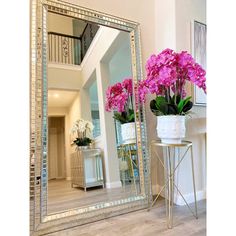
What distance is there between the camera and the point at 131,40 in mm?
2211

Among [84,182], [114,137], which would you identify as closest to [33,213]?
[84,182]

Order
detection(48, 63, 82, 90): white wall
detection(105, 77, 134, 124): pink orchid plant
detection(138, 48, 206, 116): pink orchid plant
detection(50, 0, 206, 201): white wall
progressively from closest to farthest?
detection(138, 48, 206, 116): pink orchid plant < detection(48, 63, 82, 90): white wall < detection(105, 77, 134, 124): pink orchid plant < detection(50, 0, 206, 201): white wall

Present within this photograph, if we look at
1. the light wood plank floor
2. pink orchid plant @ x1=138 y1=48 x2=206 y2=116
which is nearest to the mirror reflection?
the light wood plank floor

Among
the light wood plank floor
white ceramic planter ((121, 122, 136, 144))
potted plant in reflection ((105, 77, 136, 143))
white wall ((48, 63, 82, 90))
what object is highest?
white wall ((48, 63, 82, 90))

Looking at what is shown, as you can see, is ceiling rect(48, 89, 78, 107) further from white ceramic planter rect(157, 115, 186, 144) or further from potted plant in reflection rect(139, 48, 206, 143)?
white ceramic planter rect(157, 115, 186, 144)

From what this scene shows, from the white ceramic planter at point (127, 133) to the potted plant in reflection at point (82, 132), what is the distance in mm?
322

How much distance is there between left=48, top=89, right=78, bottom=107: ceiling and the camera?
69.3 inches

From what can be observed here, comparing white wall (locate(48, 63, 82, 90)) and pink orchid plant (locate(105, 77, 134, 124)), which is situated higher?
white wall (locate(48, 63, 82, 90))

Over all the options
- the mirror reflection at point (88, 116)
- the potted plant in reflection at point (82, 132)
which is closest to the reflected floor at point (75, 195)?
the mirror reflection at point (88, 116)

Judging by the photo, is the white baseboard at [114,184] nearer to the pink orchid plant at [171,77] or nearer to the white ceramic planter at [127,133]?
the white ceramic planter at [127,133]

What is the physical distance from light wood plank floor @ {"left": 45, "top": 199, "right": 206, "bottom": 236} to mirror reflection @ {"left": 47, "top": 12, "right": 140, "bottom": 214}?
0.20m

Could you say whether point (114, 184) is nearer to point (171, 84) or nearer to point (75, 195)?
point (75, 195)
